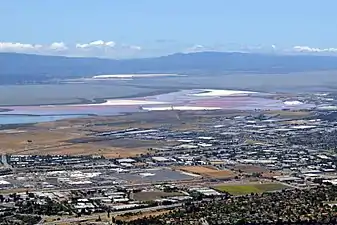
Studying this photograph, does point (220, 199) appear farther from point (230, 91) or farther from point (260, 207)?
point (230, 91)

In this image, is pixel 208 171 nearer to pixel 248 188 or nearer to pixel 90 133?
pixel 248 188

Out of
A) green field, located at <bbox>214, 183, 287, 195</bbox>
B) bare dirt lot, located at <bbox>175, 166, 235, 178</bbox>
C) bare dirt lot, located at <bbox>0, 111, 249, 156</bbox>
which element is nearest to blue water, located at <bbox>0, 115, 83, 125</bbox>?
bare dirt lot, located at <bbox>0, 111, 249, 156</bbox>

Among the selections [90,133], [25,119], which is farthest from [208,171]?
[25,119]

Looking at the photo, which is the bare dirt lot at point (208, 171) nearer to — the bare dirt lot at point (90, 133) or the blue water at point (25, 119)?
the bare dirt lot at point (90, 133)

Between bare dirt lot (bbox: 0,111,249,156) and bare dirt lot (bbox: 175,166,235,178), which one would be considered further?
bare dirt lot (bbox: 0,111,249,156)

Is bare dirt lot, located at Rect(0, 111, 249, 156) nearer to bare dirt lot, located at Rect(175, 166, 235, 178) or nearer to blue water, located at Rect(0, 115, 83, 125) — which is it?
blue water, located at Rect(0, 115, 83, 125)

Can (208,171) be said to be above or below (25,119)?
below

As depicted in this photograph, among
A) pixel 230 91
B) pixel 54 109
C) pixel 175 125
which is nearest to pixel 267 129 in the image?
pixel 175 125

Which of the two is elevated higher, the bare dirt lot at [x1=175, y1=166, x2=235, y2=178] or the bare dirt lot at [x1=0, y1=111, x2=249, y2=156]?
the bare dirt lot at [x1=0, y1=111, x2=249, y2=156]
